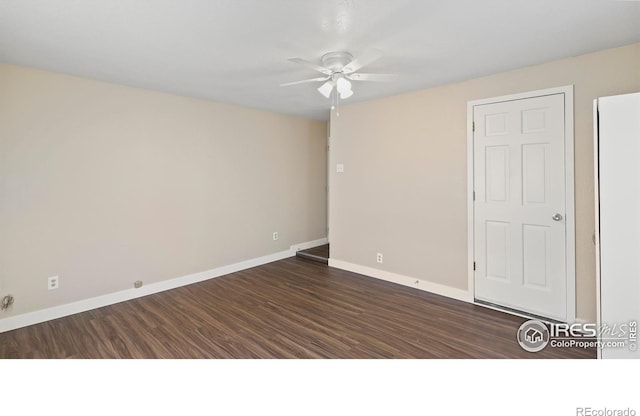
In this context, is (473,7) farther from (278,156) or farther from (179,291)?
(179,291)

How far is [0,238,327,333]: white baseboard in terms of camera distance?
9.01ft

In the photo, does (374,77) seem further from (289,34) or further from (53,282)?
(53,282)

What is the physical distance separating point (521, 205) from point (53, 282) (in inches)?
180

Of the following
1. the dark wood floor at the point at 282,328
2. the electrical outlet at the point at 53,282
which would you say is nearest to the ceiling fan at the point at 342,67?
the dark wood floor at the point at 282,328

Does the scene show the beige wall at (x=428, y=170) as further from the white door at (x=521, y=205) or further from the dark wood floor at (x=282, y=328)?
the dark wood floor at (x=282, y=328)

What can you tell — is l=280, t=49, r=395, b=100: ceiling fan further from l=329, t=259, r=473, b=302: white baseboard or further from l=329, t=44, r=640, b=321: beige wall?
l=329, t=259, r=473, b=302: white baseboard

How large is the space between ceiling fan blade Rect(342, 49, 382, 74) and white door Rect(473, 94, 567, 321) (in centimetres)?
134

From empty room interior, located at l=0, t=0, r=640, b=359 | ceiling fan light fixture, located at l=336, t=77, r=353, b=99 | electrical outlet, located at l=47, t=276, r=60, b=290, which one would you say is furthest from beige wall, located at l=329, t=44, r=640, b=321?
electrical outlet, located at l=47, t=276, r=60, b=290

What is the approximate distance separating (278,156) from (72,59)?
9.13ft

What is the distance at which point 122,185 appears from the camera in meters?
3.32

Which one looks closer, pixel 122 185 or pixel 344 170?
pixel 122 185

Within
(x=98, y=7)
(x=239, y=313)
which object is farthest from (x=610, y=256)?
(x=98, y=7)

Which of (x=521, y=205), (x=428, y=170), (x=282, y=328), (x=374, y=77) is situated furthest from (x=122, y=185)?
(x=521, y=205)

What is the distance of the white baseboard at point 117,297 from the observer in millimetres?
2746
